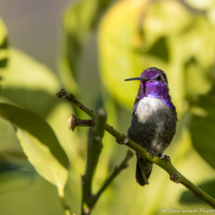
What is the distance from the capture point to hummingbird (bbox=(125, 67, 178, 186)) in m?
1.04

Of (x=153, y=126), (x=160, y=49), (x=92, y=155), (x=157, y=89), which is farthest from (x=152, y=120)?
(x=92, y=155)

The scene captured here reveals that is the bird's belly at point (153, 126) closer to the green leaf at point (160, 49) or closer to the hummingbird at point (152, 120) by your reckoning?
the hummingbird at point (152, 120)

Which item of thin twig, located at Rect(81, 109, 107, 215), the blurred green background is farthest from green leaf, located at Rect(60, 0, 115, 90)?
thin twig, located at Rect(81, 109, 107, 215)

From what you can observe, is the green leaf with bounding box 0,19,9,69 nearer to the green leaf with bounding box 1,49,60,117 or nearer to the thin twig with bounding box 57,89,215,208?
the green leaf with bounding box 1,49,60,117

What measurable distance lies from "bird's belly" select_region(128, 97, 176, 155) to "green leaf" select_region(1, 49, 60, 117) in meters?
0.30

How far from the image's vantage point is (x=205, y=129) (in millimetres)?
832

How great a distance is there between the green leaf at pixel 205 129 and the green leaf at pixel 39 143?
1.18 ft

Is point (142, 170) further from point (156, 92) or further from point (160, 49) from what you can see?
point (160, 49)

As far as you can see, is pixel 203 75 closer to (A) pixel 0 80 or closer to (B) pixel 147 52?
(B) pixel 147 52

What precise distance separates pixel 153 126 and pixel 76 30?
0.44 metres

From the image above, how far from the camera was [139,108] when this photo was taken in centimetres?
105

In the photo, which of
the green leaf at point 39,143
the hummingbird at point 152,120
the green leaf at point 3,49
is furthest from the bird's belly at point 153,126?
the green leaf at point 3,49

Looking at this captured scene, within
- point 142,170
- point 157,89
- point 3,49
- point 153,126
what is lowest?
point 142,170

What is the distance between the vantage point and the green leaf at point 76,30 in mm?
1046
